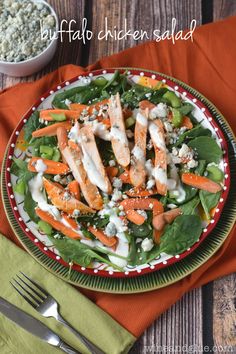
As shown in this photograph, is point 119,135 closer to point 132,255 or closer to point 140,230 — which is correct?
point 140,230

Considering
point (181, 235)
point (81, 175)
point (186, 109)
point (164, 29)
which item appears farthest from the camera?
point (164, 29)

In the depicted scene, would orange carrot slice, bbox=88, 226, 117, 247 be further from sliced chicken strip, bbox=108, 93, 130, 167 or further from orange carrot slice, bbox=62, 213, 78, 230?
sliced chicken strip, bbox=108, 93, 130, 167

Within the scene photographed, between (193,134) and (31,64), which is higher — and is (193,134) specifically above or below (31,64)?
below

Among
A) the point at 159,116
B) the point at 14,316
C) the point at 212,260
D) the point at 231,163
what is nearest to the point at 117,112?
the point at 159,116

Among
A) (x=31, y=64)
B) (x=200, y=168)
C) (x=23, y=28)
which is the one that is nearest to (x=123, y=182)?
(x=200, y=168)

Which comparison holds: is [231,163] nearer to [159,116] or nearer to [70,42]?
[159,116]

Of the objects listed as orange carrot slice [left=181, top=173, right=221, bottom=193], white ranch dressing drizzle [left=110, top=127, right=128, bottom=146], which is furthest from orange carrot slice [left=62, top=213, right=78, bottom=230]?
orange carrot slice [left=181, top=173, right=221, bottom=193]
